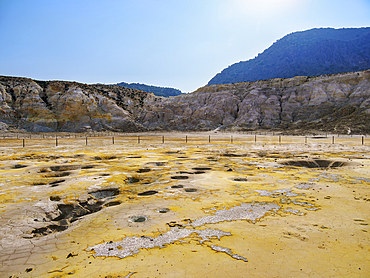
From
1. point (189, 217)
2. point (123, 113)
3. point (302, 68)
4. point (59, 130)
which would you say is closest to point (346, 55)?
point (302, 68)

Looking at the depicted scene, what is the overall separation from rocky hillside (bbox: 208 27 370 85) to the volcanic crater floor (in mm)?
166846

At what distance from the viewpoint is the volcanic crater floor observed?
349 cm

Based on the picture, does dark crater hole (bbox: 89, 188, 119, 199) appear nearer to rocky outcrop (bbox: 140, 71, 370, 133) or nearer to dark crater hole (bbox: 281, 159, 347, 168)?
dark crater hole (bbox: 281, 159, 347, 168)

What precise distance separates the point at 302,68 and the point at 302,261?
18089 cm

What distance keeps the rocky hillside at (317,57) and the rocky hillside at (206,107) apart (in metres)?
95.4

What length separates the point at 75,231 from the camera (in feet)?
16.0

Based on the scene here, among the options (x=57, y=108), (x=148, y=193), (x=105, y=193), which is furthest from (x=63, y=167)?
(x=57, y=108)

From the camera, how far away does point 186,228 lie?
192 inches

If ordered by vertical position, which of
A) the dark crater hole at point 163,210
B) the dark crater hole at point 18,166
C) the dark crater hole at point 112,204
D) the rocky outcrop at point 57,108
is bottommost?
the dark crater hole at point 112,204

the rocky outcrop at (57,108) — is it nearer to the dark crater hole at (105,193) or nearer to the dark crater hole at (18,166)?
the dark crater hole at (18,166)

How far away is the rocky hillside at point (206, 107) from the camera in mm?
59719

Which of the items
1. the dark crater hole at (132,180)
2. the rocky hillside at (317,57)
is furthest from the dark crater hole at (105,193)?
the rocky hillside at (317,57)

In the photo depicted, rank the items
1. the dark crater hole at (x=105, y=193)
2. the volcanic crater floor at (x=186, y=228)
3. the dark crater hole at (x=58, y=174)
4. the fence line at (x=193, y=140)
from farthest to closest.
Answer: the fence line at (x=193, y=140), the dark crater hole at (x=58, y=174), the dark crater hole at (x=105, y=193), the volcanic crater floor at (x=186, y=228)

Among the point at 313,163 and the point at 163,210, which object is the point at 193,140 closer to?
the point at 313,163
